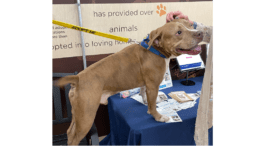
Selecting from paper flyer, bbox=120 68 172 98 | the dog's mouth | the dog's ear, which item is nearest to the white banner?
paper flyer, bbox=120 68 172 98

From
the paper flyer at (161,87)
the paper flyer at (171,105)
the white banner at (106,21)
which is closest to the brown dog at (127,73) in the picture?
the paper flyer at (171,105)

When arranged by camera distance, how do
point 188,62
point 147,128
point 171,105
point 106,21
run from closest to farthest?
1. point 147,128
2. point 171,105
3. point 106,21
4. point 188,62

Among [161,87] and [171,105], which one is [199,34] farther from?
[161,87]

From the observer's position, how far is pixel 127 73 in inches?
49.5

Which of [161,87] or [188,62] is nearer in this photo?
[161,87]

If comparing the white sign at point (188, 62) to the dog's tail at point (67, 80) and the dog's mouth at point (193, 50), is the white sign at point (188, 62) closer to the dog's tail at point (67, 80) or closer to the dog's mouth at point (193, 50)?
the dog's mouth at point (193, 50)

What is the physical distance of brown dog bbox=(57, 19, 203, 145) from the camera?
109 centimetres

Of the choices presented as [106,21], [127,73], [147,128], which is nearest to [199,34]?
[127,73]

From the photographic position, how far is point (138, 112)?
1477 mm

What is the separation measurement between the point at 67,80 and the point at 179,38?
79cm

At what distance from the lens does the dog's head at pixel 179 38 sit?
3.54ft

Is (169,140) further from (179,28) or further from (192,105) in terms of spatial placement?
(179,28)

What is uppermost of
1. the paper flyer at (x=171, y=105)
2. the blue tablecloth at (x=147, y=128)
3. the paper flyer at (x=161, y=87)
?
the paper flyer at (x=161, y=87)

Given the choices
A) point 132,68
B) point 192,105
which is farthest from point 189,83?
point 132,68
